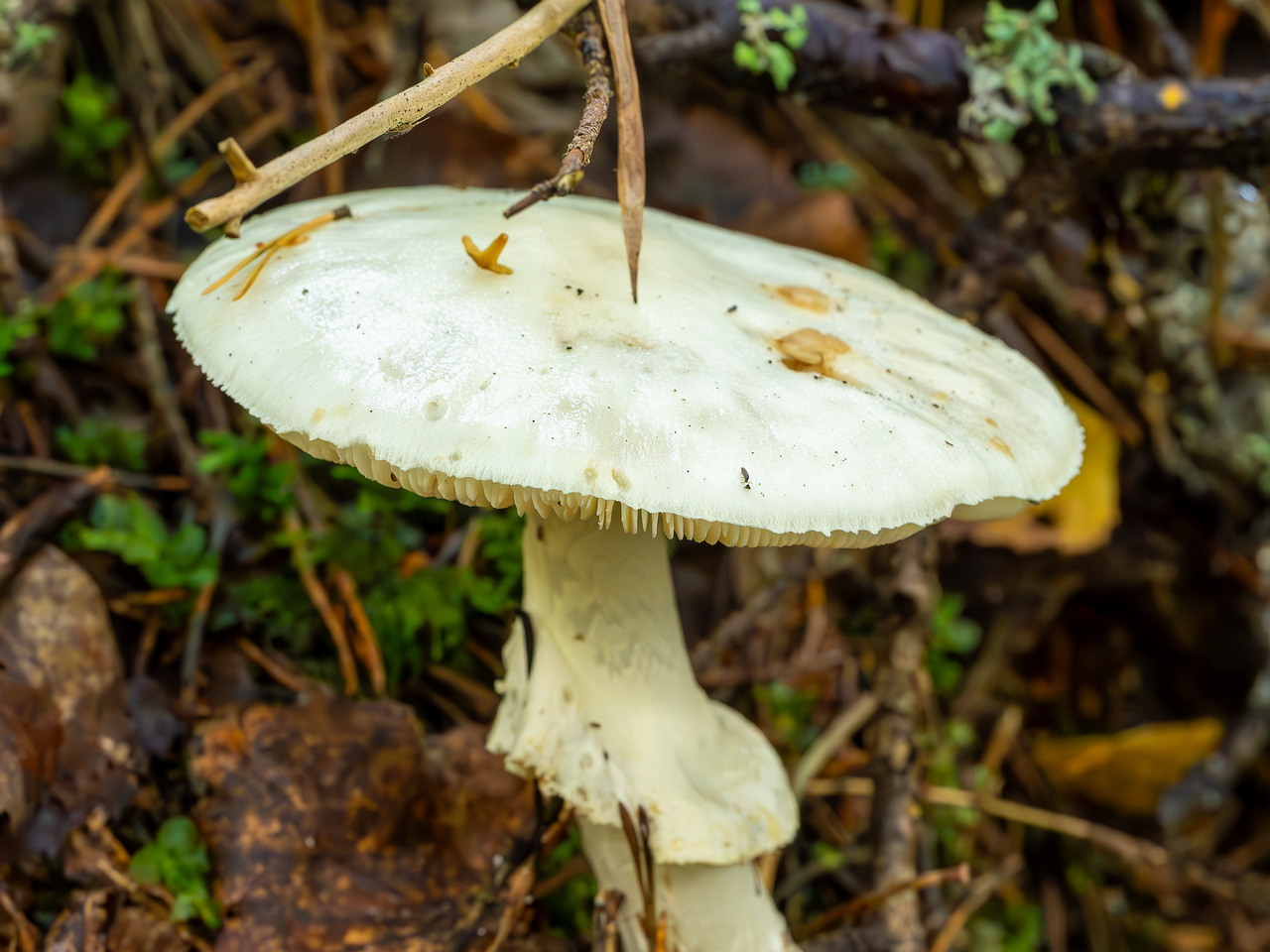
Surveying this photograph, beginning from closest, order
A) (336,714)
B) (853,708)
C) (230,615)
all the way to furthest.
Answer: (336,714)
(230,615)
(853,708)

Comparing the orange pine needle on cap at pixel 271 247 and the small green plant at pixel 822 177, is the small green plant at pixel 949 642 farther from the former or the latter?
the orange pine needle on cap at pixel 271 247

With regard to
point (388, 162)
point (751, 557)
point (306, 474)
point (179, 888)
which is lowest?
point (751, 557)

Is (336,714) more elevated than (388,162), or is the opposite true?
(388,162)

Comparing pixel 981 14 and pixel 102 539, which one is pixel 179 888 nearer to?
pixel 102 539

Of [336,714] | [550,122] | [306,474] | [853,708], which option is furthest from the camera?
[550,122]

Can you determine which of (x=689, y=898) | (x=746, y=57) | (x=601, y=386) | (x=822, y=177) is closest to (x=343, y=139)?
(x=601, y=386)

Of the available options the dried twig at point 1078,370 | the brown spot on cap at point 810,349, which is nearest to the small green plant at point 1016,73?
the brown spot on cap at point 810,349

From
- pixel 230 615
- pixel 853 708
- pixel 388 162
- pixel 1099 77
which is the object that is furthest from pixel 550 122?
pixel 853 708
